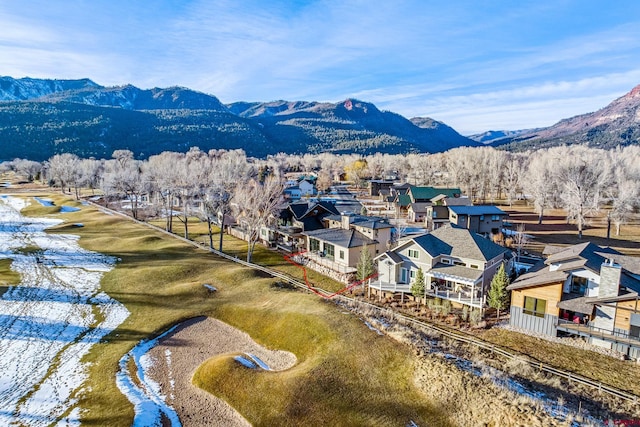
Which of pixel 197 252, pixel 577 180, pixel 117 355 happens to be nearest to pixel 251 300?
pixel 117 355

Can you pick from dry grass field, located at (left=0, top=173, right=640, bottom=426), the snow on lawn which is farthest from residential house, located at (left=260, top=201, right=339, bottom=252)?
the snow on lawn

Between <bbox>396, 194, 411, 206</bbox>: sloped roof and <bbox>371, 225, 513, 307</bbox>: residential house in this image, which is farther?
<bbox>396, 194, 411, 206</bbox>: sloped roof

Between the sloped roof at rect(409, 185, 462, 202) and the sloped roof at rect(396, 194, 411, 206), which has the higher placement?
the sloped roof at rect(409, 185, 462, 202)

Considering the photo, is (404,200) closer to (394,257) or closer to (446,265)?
(394,257)

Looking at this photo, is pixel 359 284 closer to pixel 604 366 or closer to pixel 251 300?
pixel 251 300

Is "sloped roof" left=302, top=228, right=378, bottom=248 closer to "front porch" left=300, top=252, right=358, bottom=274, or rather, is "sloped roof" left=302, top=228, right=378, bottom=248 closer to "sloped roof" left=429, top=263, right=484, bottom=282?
"front porch" left=300, top=252, right=358, bottom=274

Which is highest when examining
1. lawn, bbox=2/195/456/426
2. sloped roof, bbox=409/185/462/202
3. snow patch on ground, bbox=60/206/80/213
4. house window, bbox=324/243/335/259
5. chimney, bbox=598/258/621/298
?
sloped roof, bbox=409/185/462/202

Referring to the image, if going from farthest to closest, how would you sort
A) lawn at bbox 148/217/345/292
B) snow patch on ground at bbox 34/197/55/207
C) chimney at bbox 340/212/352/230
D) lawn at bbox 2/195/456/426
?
snow patch on ground at bbox 34/197/55/207
chimney at bbox 340/212/352/230
lawn at bbox 148/217/345/292
lawn at bbox 2/195/456/426
